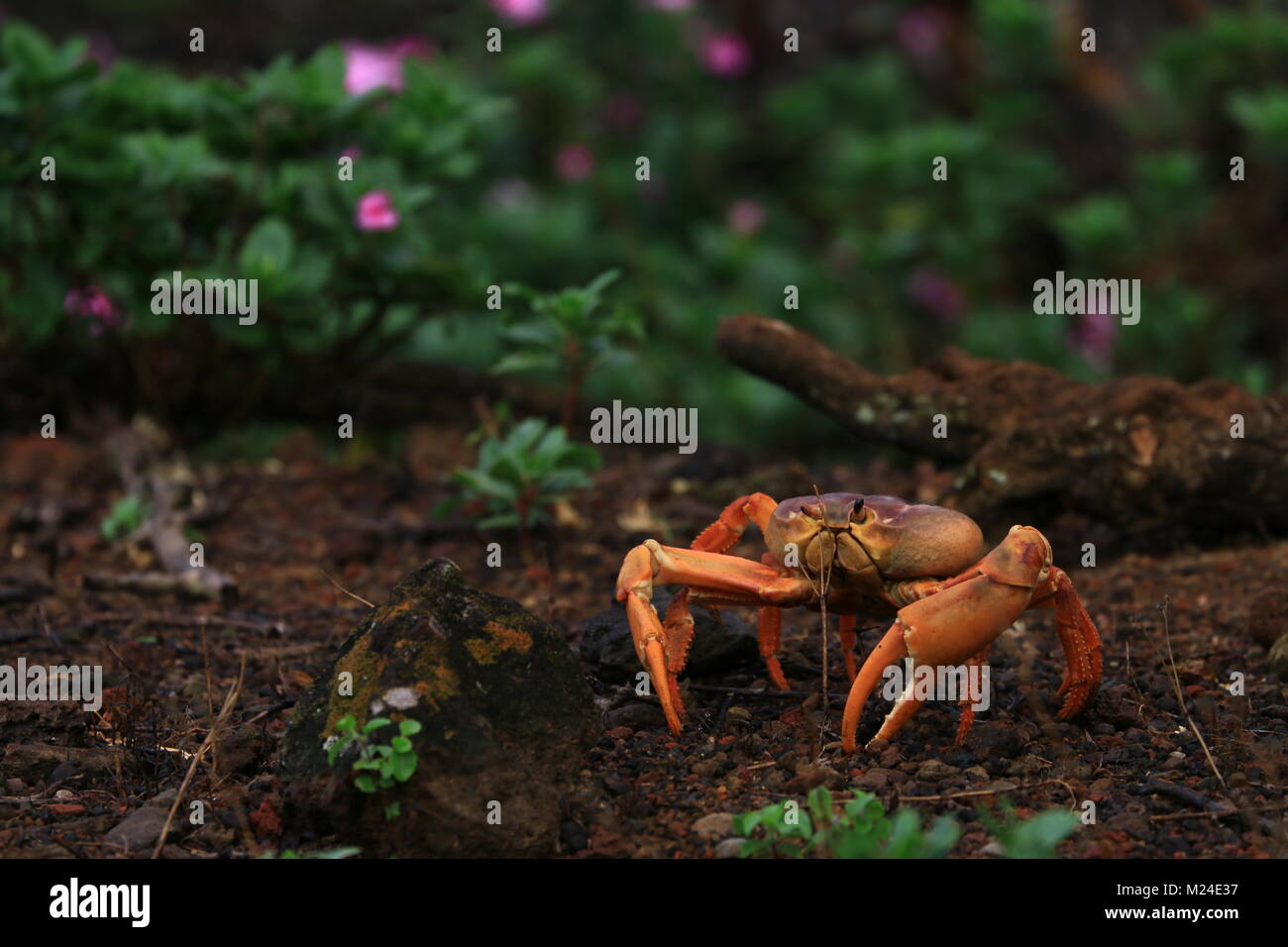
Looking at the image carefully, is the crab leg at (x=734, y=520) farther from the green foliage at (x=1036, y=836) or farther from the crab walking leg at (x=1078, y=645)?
the green foliage at (x=1036, y=836)

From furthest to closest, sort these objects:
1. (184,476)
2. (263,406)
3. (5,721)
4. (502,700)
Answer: (263,406)
(184,476)
(5,721)
(502,700)

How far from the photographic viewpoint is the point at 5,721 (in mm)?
3271

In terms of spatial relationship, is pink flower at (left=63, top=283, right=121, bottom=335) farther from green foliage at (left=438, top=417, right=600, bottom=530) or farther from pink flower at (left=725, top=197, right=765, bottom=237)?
pink flower at (left=725, top=197, right=765, bottom=237)

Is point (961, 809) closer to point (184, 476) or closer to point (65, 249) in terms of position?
point (184, 476)

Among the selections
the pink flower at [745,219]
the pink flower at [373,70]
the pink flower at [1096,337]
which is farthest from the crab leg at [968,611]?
the pink flower at [745,219]

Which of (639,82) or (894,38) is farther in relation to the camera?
(894,38)

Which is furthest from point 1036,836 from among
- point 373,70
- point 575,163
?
point 575,163

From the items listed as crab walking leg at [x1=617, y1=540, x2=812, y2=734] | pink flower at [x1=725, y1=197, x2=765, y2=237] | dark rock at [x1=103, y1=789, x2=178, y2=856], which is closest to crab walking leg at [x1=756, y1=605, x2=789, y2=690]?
crab walking leg at [x1=617, y1=540, x2=812, y2=734]

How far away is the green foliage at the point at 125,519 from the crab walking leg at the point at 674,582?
2.27 metres

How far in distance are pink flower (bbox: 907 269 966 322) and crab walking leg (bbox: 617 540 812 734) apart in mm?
5286

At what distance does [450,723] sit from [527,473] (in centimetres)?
163

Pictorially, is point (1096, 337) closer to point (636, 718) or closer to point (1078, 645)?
point (1078, 645)
